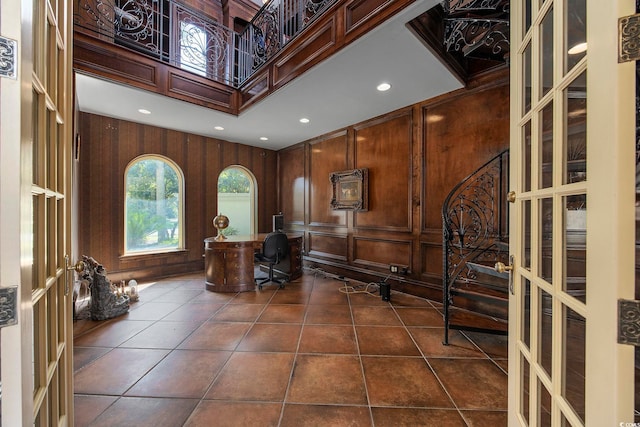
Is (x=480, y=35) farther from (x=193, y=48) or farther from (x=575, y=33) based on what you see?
(x=193, y=48)

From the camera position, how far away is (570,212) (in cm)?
74

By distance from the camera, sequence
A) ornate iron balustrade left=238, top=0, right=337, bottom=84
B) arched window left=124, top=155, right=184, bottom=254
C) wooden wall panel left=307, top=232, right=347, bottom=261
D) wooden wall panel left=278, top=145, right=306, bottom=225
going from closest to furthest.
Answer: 1. ornate iron balustrade left=238, top=0, right=337, bottom=84
2. arched window left=124, top=155, right=184, bottom=254
3. wooden wall panel left=307, top=232, right=347, bottom=261
4. wooden wall panel left=278, top=145, right=306, bottom=225

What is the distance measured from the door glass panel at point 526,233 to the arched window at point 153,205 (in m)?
5.14

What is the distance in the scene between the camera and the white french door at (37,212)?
2.02 ft

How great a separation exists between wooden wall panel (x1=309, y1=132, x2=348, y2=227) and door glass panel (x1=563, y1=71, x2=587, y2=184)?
3823 mm

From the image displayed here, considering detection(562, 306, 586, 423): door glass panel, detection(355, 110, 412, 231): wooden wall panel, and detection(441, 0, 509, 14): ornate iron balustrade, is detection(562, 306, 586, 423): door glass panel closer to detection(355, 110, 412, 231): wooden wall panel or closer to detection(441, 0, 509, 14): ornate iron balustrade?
detection(441, 0, 509, 14): ornate iron balustrade

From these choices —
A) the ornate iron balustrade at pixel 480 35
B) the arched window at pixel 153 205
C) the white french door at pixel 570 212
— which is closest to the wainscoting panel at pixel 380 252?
the ornate iron balustrade at pixel 480 35

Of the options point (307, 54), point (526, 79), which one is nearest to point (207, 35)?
point (307, 54)

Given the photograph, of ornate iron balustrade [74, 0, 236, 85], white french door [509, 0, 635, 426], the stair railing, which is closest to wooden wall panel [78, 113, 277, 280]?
ornate iron balustrade [74, 0, 236, 85]

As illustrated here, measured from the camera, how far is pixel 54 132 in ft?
3.29

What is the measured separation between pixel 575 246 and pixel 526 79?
2.33ft

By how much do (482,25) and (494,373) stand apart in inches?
114

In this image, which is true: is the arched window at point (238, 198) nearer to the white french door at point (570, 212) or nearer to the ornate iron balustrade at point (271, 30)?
the ornate iron balustrade at point (271, 30)

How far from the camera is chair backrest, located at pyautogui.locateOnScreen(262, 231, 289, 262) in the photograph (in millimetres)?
3691
